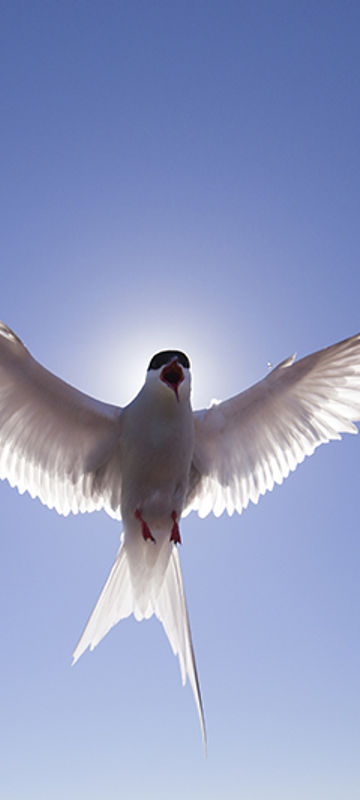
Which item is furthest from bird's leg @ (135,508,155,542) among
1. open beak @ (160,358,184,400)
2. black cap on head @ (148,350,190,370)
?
black cap on head @ (148,350,190,370)

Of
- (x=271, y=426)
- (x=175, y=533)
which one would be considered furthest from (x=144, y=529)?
(x=271, y=426)

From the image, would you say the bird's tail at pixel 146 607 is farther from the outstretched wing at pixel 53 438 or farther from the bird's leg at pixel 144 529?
the outstretched wing at pixel 53 438

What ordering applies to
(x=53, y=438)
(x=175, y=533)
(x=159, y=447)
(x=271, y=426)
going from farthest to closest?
(x=271, y=426), (x=53, y=438), (x=175, y=533), (x=159, y=447)

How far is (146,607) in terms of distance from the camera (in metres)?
5.29

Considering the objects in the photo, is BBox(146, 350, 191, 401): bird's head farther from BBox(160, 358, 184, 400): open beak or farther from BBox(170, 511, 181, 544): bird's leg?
BBox(170, 511, 181, 544): bird's leg

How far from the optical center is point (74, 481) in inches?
232

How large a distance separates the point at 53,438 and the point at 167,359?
Result: 128cm

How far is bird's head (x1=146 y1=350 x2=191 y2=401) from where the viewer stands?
5.14 m

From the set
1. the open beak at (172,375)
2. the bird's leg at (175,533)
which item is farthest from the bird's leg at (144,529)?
the open beak at (172,375)

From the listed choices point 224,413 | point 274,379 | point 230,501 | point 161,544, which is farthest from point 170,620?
point 274,379

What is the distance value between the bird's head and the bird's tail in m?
1.32

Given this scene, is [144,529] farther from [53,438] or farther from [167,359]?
[167,359]

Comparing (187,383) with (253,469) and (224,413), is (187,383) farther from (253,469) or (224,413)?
(253,469)

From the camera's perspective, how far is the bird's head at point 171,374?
5137mm
